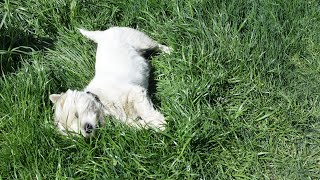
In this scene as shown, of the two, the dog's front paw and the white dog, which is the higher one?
the white dog

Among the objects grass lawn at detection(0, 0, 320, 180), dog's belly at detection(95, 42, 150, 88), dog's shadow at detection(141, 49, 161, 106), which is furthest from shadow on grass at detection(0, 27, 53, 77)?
dog's shadow at detection(141, 49, 161, 106)

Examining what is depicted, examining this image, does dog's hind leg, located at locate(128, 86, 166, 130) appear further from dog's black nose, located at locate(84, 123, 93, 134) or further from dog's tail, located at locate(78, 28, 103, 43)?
dog's tail, located at locate(78, 28, 103, 43)

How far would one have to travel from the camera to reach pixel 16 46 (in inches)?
197

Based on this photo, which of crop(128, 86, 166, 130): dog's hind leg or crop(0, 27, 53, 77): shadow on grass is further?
crop(0, 27, 53, 77): shadow on grass

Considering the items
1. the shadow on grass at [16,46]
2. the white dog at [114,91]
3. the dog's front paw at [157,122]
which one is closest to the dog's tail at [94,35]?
the white dog at [114,91]

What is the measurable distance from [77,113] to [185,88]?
938mm

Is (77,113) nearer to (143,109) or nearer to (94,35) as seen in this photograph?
(143,109)

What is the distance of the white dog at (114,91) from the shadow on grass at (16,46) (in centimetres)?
47

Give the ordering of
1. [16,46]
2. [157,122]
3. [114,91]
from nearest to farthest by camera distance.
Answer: [157,122]
[114,91]
[16,46]

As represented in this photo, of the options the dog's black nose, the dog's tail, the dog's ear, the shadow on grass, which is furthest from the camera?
the dog's tail

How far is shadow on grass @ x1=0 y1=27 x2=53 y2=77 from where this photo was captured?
4734 millimetres

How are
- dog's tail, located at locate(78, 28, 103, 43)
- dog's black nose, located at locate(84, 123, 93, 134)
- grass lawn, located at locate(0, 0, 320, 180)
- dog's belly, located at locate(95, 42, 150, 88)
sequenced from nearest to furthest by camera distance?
grass lawn, located at locate(0, 0, 320, 180) < dog's black nose, located at locate(84, 123, 93, 134) < dog's belly, located at locate(95, 42, 150, 88) < dog's tail, located at locate(78, 28, 103, 43)

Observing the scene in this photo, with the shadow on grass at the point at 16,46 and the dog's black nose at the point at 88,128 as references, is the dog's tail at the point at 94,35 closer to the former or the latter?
the shadow on grass at the point at 16,46

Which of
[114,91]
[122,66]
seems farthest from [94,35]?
[114,91]
